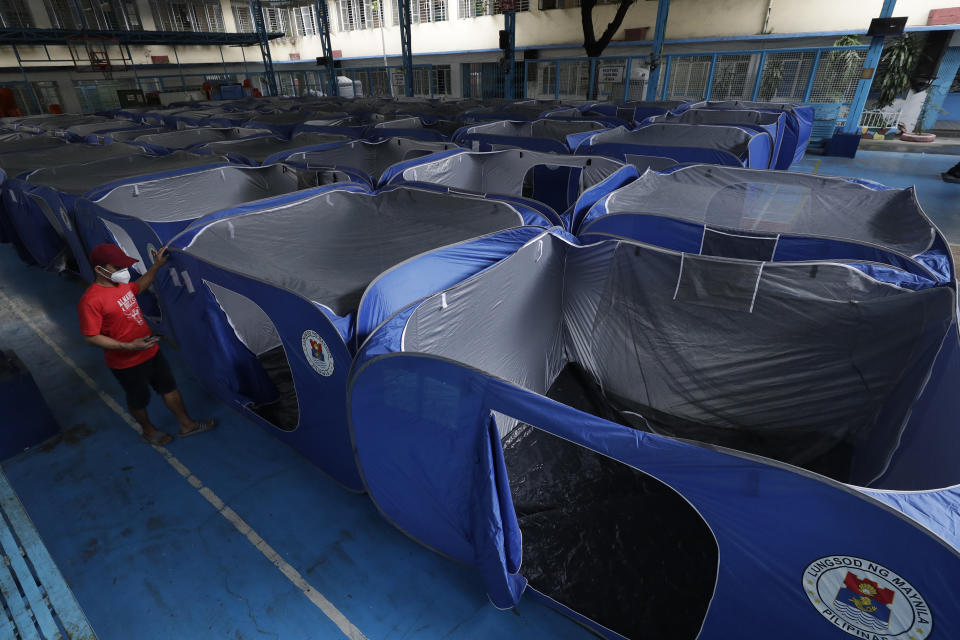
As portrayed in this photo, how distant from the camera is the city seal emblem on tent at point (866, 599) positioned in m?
1.31

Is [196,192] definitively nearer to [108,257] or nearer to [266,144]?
[108,257]

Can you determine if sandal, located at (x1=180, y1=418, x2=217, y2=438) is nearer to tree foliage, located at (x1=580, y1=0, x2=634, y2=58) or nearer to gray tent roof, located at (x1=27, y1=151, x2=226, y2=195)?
gray tent roof, located at (x1=27, y1=151, x2=226, y2=195)

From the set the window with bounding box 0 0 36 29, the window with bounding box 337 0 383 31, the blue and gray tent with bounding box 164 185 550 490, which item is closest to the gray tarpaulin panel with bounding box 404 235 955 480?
the blue and gray tent with bounding box 164 185 550 490

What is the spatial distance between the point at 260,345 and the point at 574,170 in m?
3.91

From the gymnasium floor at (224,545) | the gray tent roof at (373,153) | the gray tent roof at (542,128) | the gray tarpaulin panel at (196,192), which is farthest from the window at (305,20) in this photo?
the gymnasium floor at (224,545)

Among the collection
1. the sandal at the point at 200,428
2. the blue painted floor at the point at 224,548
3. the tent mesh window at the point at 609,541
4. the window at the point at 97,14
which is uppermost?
the window at the point at 97,14

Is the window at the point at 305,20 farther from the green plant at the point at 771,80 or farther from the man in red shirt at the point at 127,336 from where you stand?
the man in red shirt at the point at 127,336

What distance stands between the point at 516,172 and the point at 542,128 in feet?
9.89

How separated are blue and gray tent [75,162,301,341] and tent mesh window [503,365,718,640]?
106 inches

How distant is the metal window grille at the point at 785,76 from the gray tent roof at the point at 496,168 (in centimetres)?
1135

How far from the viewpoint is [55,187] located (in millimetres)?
5023

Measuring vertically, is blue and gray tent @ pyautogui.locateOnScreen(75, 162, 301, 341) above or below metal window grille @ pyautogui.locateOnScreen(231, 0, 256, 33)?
below

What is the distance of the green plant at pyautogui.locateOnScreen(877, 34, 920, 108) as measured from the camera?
13.4 m

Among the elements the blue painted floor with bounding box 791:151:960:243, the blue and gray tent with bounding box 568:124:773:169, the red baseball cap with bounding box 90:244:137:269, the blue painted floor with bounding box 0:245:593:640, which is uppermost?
the blue and gray tent with bounding box 568:124:773:169
